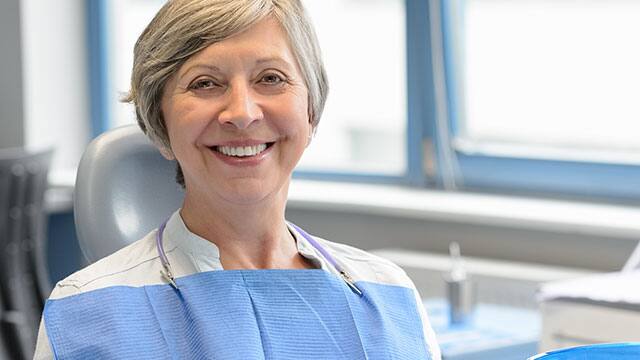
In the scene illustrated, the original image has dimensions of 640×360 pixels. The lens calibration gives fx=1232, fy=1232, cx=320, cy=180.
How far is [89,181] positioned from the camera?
1881mm

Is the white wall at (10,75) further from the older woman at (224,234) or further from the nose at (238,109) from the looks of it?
the nose at (238,109)

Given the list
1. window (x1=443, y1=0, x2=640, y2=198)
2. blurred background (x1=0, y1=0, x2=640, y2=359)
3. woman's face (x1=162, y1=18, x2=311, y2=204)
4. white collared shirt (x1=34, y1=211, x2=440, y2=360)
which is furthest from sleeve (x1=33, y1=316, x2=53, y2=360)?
window (x1=443, y1=0, x2=640, y2=198)

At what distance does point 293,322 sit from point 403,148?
2220mm

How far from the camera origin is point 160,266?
1615 mm

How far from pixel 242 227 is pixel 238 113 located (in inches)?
6.7

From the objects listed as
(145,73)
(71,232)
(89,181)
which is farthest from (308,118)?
(71,232)

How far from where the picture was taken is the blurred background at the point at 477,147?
3.14 m

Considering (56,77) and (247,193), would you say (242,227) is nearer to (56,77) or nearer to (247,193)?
(247,193)

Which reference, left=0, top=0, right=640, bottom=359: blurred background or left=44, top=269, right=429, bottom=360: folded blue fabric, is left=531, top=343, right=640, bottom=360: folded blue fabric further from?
left=0, top=0, right=640, bottom=359: blurred background

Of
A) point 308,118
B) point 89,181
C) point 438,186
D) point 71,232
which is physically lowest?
point 71,232

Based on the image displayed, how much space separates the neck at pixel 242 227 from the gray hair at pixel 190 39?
10 centimetres

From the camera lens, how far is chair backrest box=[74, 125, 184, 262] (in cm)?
187

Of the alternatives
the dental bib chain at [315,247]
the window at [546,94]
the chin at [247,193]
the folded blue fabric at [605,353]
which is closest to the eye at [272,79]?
the chin at [247,193]

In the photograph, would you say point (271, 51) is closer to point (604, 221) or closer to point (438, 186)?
point (604, 221)
